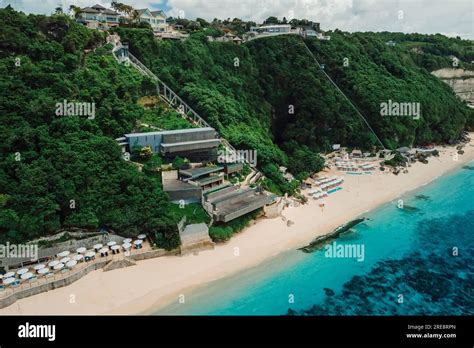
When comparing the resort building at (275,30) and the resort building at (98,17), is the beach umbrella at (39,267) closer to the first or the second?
the resort building at (98,17)

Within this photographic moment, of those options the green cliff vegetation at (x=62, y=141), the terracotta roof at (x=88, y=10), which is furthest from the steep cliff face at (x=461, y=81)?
the green cliff vegetation at (x=62, y=141)

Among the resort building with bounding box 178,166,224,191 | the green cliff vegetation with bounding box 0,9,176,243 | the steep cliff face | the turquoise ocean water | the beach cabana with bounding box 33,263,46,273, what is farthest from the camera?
the steep cliff face

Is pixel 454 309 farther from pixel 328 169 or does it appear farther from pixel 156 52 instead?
Result: pixel 156 52

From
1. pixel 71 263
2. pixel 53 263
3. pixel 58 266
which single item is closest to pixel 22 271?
pixel 53 263

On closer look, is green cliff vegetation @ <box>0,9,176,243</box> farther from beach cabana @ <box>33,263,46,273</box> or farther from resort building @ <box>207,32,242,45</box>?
resort building @ <box>207,32,242,45</box>

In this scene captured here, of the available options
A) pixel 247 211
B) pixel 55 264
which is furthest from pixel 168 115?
pixel 55 264

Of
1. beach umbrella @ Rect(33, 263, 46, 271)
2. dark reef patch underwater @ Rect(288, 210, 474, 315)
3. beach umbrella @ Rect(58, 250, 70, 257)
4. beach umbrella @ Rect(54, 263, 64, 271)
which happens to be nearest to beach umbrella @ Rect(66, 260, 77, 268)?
beach umbrella @ Rect(54, 263, 64, 271)
